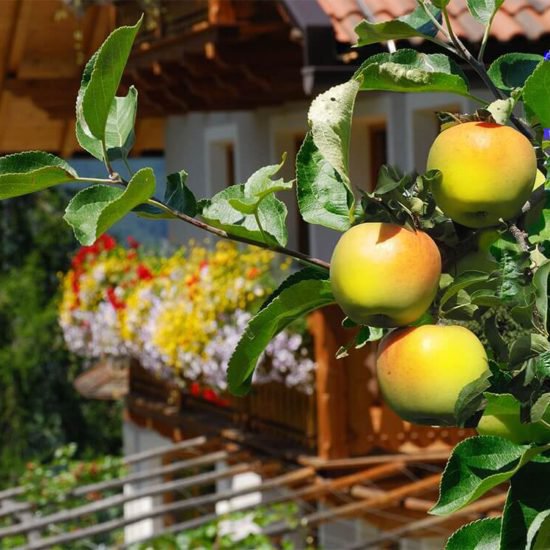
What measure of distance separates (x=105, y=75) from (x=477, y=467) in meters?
0.36

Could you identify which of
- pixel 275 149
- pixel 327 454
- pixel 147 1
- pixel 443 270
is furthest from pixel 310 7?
pixel 443 270

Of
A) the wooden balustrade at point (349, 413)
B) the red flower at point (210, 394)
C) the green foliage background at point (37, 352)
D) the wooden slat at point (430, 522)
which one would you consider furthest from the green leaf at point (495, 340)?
the green foliage background at point (37, 352)

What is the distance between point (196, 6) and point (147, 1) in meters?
0.46

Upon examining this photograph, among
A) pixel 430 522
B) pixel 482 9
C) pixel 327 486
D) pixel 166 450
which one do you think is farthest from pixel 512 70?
pixel 166 450

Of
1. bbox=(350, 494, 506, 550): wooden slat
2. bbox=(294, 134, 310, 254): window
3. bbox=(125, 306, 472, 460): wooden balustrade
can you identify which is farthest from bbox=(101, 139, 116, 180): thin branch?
bbox=(294, 134, 310, 254): window

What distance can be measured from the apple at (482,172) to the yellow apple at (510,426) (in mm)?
129

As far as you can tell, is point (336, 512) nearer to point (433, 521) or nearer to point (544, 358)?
point (433, 521)

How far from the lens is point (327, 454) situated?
8.19 m

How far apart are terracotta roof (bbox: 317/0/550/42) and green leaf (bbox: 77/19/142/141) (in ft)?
19.3

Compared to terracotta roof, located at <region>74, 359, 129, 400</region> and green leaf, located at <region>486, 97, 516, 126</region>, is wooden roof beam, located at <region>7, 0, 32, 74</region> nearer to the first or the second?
terracotta roof, located at <region>74, 359, 129, 400</region>

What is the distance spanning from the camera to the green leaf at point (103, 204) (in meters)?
0.98

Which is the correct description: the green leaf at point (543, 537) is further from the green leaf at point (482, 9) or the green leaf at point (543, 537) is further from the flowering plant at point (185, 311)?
the flowering plant at point (185, 311)

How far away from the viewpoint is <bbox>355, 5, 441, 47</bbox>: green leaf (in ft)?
3.47

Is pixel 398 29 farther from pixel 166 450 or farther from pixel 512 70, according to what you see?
pixel 166 450
